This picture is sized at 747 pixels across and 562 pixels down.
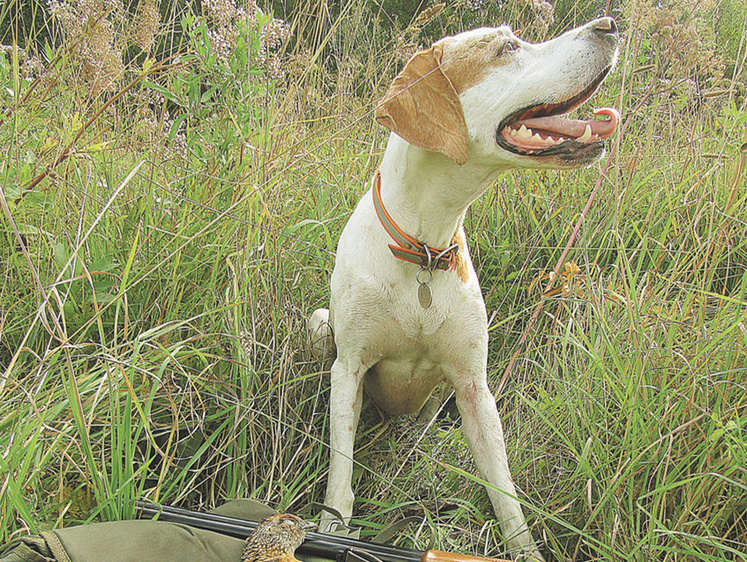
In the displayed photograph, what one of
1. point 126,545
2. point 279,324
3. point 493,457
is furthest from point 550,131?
point 126,545

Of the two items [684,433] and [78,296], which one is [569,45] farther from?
[78,296]

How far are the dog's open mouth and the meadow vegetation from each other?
0.43 m

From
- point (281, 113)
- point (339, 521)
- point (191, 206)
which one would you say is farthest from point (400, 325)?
point (281, 113)

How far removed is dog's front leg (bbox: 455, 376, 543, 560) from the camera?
5.66 feet

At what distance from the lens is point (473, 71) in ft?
5.42

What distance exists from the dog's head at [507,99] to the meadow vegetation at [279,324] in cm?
47

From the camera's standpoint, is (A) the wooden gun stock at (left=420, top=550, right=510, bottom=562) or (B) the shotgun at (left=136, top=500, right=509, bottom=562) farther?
(B) the shotgun at (left=136, top=500, right=509, bottom=562)

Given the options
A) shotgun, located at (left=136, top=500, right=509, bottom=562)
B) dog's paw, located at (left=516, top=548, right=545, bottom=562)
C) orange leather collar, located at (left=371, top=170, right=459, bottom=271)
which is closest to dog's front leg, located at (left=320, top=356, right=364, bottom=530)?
shotgun, located at (left=136, top=500, right=509, bottom=562)

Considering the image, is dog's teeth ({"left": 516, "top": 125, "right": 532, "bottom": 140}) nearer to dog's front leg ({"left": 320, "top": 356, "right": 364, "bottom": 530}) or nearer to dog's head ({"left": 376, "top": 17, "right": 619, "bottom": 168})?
dog's head ({"left": 376, "top": 17, "right": 619, "bottom": 168})

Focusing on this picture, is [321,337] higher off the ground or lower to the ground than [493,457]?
higher

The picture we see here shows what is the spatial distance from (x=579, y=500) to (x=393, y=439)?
2.28ft

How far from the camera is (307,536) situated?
1540 mm

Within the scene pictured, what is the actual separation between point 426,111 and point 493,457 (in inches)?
39.2

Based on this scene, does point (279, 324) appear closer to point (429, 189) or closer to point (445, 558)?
point (429, 189)
